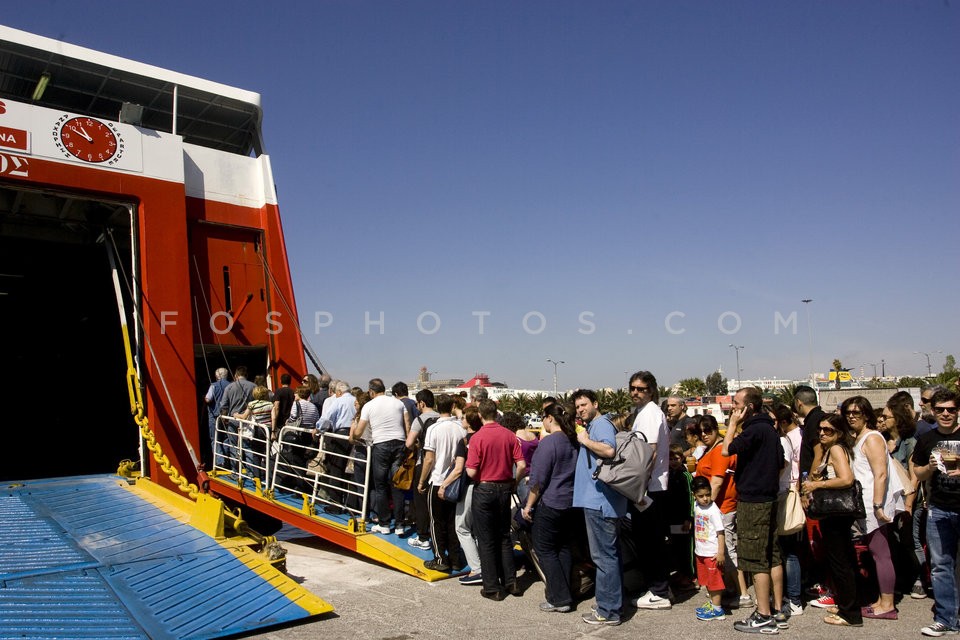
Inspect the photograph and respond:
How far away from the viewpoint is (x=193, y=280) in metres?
9.50

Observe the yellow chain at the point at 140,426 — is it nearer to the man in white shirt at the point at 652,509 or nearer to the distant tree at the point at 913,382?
the man in white shirt at the point at 652,509

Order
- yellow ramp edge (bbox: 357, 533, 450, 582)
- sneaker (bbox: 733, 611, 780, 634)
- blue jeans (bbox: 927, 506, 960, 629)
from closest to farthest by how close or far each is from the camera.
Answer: blue jeans (bbox: 927, 506, 960, 629) < sneaker (bbox: 733, 611, 780, 634) < yellow ramp edge (bbox: 357, 533, 450, 582)

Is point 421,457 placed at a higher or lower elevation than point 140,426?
lower

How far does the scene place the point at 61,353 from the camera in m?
12.9

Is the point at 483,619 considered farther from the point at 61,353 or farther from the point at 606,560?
the point at 61,353

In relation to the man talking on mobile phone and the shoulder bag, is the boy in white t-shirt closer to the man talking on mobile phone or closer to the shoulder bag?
the man talking on mobile phone

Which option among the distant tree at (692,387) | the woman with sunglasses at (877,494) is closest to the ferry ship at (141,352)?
the woman with sunglasses at (877,494)

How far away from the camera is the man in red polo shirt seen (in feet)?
18.1

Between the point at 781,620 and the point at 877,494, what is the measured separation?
1.12 metres

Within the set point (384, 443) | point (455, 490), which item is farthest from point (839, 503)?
point (384, 443)

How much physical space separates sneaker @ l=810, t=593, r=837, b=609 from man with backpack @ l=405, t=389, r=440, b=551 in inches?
127

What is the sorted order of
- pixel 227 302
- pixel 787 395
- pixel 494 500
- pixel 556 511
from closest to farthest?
pixel 556 511 → pixel 494 500 → pixel 227 302 → pixel 787 395

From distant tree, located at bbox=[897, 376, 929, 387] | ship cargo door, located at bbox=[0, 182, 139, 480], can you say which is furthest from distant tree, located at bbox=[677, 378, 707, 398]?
ship cargo door, located at bbox=[0, 182, 139, 480]

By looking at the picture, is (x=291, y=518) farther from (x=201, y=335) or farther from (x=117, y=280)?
(x=117, y=280)
